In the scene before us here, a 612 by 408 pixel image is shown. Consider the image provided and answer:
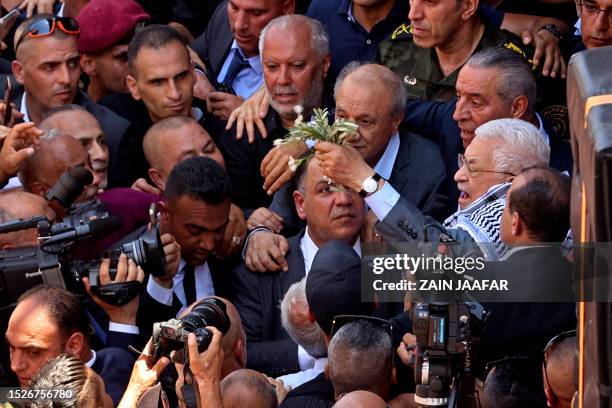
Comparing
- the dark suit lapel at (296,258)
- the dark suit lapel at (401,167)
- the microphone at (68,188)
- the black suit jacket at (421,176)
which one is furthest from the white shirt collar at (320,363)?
the microphone at (68,188)

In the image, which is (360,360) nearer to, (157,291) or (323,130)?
(323,130)

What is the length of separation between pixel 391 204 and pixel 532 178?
3.25 ft

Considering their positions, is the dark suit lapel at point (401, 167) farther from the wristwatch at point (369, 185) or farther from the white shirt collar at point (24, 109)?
the white shirt collar at point (24, 109)

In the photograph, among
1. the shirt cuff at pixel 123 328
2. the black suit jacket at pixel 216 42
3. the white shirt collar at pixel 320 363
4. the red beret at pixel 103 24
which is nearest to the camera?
the white shirt collar at pixel 320 363

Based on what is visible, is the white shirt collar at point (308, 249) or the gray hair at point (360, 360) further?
the white shirt collar at point (308, 249)

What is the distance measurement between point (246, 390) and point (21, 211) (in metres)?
1.89

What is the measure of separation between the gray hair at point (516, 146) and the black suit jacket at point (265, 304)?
125 cm

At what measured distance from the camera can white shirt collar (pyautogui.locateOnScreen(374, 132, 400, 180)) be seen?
24.2ft

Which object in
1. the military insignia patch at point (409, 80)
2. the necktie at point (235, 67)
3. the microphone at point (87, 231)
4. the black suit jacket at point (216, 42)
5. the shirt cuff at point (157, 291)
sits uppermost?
the black suit jacket at point (216, 42)

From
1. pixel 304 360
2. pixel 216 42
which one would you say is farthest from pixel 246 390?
pixel 216 42

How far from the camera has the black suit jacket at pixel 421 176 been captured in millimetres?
7199

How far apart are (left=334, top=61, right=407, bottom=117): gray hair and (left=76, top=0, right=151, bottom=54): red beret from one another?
200 cm

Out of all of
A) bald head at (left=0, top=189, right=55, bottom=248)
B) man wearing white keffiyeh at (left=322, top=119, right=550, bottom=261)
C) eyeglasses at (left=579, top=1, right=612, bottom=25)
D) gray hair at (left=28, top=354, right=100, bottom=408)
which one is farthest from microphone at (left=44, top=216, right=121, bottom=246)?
eyeglasses at (left=579, top=1, right=612, bottom=25)

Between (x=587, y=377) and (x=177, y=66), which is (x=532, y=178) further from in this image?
(x=177, y=66)
